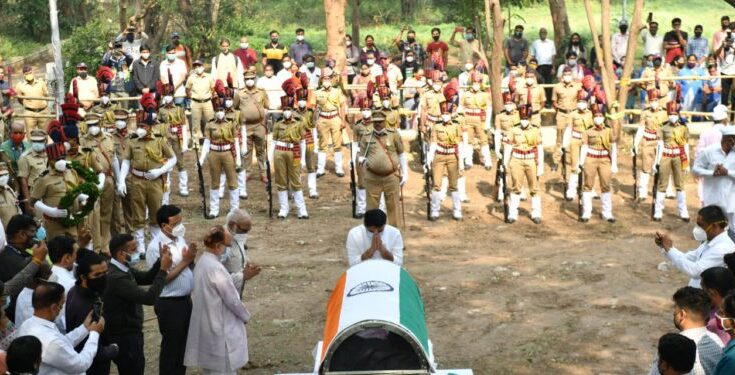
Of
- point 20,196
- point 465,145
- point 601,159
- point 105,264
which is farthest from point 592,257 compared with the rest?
point 105,264

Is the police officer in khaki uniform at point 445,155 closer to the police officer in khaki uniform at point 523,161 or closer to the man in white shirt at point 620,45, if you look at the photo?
the police officer in khaki uniform at point 523,161

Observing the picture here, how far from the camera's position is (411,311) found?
9.52 metres

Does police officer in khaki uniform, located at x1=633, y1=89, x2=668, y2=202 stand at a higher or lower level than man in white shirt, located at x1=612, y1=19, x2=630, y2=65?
lower

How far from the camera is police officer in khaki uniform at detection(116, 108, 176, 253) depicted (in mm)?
17125

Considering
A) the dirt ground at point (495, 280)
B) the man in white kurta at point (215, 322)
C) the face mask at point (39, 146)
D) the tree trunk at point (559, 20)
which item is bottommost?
the dirt ground at point (495, 280)

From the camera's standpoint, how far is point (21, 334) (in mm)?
8336

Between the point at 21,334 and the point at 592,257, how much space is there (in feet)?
34.3

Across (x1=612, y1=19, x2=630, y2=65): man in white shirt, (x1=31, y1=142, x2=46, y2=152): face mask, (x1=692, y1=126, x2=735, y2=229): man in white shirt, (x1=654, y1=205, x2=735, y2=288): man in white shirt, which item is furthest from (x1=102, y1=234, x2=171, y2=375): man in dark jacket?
(x1=612, y1=19, x2=630, y2=65): man in white shirt

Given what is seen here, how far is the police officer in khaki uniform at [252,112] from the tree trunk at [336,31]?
3753 mm

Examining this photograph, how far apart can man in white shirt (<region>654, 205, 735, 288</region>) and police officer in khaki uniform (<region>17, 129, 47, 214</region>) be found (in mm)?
8749

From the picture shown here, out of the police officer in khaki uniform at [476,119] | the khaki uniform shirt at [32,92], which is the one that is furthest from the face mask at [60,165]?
the police officer in khaki uniform at [476,119]

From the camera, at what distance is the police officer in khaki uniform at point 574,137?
20562 millimetres

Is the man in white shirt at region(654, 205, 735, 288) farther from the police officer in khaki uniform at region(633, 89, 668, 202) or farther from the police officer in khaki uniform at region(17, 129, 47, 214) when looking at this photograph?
the police officer in khaki uniform at region(633, 89, 668, 202)

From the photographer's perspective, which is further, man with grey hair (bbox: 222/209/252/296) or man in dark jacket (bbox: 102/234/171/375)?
man with grey hair (bbox: 222/209/252/296)
